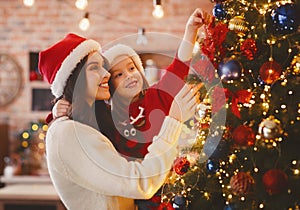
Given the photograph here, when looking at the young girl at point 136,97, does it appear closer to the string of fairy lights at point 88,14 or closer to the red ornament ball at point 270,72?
the red ornament ball at point 270,72

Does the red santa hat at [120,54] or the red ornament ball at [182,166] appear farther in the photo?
the red santa hat at [120,54]

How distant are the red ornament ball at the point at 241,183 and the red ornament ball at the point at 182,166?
240 millimetres

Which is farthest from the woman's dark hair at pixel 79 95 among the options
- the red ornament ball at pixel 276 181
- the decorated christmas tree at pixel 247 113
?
the red ornament ball at pixel 276 181

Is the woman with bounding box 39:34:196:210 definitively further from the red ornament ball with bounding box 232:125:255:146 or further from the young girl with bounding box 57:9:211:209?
the red ornament ball with bounding box 232:125:255:146

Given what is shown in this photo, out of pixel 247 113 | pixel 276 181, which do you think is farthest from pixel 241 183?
pixel 247 113

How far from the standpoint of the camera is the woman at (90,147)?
2.09 m

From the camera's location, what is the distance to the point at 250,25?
1.89 meters

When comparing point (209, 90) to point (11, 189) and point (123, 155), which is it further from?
point (11, 189)

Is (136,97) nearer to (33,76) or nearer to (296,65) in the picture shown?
(296,65)

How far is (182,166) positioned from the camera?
1.99m

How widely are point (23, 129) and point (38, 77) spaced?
1.98ft

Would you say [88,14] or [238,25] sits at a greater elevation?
[238,25]

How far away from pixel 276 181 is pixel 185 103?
21.5 inches

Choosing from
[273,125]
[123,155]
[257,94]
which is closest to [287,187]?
[273,125]
